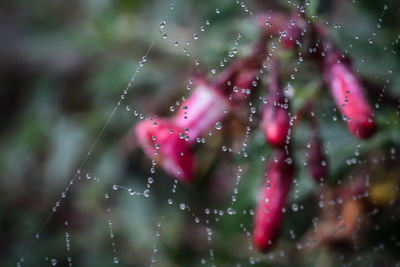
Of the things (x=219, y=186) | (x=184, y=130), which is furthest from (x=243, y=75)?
(x=219, y=186)

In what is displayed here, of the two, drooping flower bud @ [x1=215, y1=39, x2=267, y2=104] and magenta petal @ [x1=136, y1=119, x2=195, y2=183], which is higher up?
drooping flower bud @ [x1=215, y1=39, x2=267, y2=104]

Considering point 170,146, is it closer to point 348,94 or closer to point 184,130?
point 184,130

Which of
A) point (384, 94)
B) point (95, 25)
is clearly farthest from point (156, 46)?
point (384, 94)

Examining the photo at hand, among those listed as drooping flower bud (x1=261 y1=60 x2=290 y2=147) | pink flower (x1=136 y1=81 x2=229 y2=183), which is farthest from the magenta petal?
drooping flower bud (x1=261 y1=60 x2=290 y2=147)

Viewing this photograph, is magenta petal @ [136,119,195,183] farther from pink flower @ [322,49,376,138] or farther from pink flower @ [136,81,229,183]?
pink flower @ [322,49,376,138]

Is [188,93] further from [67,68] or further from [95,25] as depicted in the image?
[67,68]

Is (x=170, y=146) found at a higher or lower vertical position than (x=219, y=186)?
higher

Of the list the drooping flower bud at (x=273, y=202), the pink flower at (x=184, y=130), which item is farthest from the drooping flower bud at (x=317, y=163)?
the pink flower at (x=184, y=130)
